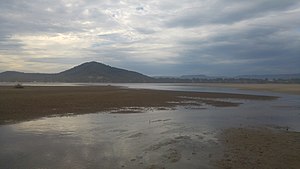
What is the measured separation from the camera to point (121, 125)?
708 inches

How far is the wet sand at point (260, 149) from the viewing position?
32.0 ft

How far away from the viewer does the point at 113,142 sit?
13164 mm

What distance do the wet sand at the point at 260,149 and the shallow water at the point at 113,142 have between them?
0.60m

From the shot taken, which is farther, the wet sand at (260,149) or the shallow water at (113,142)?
the shallow water at (113,142)

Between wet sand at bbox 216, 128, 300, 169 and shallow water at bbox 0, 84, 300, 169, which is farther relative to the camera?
shallow water at bbox 0, 84, 300, 169

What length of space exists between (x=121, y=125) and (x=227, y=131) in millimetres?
6467

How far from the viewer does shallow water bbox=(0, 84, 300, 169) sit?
9.98 meters

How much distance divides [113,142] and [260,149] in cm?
643

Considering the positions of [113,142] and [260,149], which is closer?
[260,149]

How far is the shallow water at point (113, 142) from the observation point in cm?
998

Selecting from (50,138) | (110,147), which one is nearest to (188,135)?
(110,147)

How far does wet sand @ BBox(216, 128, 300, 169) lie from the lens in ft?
32.0

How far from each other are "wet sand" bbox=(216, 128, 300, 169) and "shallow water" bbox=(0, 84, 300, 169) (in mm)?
602

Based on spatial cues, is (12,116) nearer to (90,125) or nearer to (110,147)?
(90,125)
